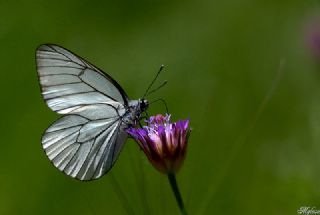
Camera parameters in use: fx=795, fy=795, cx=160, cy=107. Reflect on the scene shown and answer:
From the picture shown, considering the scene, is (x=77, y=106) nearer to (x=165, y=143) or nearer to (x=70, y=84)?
(x=70, y=84)

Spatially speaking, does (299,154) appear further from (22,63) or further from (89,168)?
(22,63)

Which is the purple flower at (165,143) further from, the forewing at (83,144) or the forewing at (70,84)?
the forewing at (70,84)

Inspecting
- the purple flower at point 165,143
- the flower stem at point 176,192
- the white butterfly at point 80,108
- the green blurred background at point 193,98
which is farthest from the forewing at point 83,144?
the flower stem at point 176,192

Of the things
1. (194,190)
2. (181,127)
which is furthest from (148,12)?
(181,127)

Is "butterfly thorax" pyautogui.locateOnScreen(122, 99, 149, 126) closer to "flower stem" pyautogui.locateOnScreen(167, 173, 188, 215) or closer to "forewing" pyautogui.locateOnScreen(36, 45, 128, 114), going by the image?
"forewing" pyautogui.locateOnScreen(36, 45, 128, 114)

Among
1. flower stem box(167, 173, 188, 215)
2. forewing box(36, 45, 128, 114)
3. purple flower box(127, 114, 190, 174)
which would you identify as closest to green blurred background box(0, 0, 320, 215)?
purple flower box(127, 114, 190, 174)

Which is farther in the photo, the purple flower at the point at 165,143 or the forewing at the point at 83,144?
the forewing at the point at 83,144
